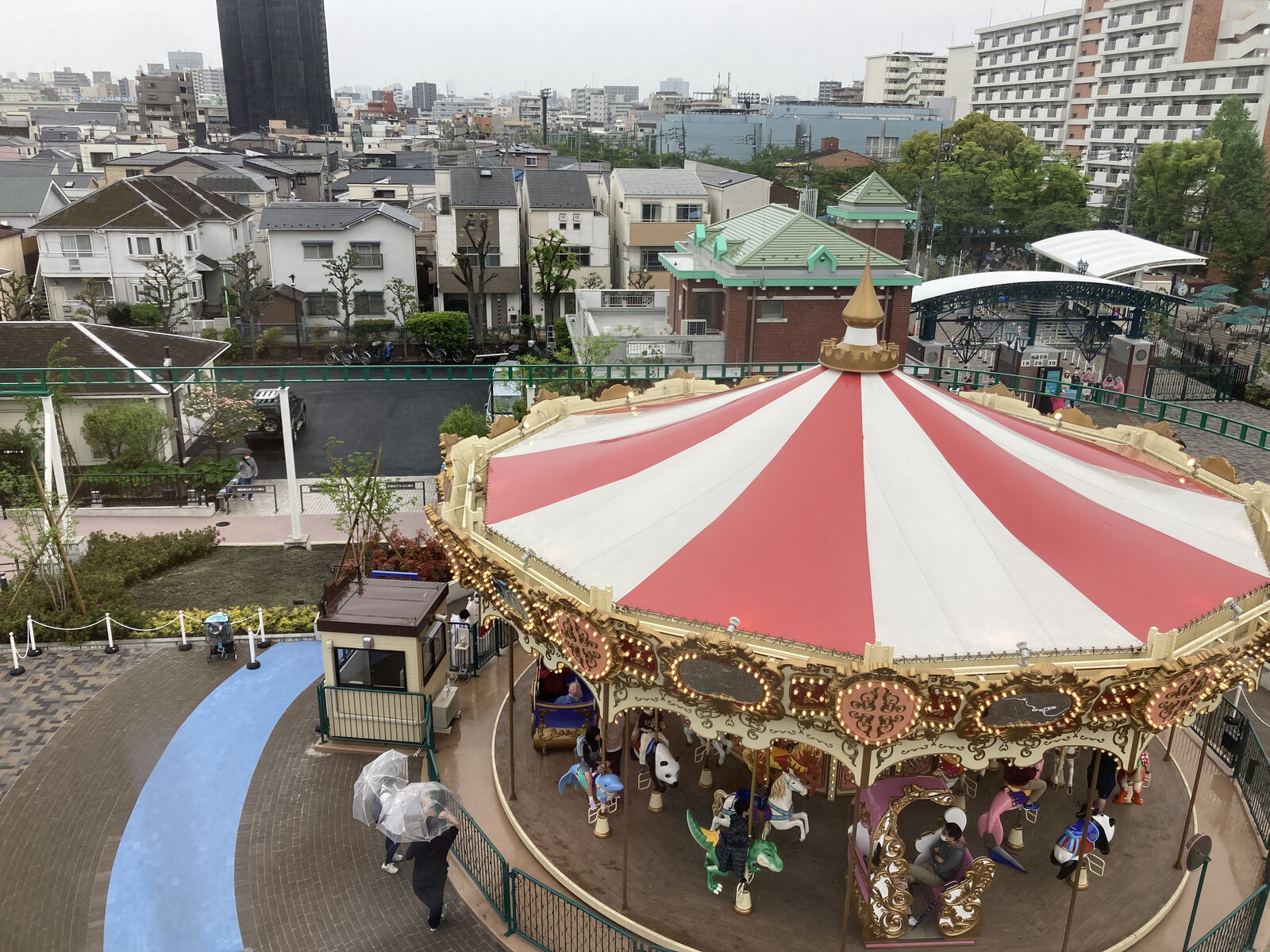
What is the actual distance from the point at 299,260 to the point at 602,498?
130ft

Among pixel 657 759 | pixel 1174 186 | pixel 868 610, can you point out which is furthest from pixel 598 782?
pixel 1174 186

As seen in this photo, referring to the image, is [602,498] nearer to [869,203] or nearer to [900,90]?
[869,203]

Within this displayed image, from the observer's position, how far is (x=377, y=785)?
37.0ft

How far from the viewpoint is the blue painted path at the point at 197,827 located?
1105 cm

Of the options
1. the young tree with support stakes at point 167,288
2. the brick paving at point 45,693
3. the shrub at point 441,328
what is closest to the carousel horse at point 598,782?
the brick paving at point 45,693

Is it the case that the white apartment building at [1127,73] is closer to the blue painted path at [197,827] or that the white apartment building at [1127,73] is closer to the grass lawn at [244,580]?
the grass lawn at [244,580]

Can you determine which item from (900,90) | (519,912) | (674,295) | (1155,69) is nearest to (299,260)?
(674,295)

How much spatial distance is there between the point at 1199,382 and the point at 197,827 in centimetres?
4005

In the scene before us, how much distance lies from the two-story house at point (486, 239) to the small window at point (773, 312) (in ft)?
71.5

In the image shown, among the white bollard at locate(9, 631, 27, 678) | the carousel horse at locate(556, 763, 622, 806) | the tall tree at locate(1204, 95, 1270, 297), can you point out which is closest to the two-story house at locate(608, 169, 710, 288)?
the tall tree at locate(1204, 95, 1270, 297)

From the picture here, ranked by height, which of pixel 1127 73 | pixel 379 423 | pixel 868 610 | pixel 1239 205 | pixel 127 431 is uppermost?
pixel 1127 73

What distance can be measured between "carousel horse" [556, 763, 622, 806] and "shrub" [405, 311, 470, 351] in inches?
1347

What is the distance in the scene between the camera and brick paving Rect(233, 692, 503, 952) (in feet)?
35.8

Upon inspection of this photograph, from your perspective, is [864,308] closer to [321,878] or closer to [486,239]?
[321,878]
